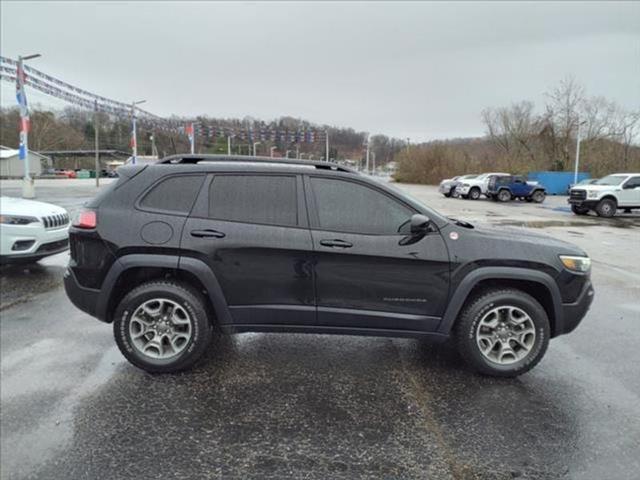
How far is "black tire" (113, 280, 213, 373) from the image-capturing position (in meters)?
3.71

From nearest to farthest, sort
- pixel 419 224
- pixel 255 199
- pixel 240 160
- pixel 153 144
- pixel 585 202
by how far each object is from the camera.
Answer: pixel 419 224 → pixel 255 199 → pixel 240 160 → pixel 585 202 → pixel 153 144

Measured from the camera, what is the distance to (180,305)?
3.72 meters

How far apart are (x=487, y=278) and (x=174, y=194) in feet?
8.81

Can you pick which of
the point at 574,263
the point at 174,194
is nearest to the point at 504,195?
the point at 574,263

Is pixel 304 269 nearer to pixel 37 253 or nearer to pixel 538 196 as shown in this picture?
pixel 37 253

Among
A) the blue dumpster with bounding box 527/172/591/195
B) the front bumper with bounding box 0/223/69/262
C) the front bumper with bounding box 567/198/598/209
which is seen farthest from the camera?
the blue dumpster with bounding box 527/172/591/195

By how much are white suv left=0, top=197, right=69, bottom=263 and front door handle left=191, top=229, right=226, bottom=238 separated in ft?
12.9

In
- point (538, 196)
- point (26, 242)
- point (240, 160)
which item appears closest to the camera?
point (240, 160)

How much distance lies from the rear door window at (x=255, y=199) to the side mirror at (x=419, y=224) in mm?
946

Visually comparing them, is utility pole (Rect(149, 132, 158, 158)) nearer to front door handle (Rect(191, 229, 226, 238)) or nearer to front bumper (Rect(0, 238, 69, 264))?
front bumper (Rect(0, 238, 69, 264))

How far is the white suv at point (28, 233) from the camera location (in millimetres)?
6469

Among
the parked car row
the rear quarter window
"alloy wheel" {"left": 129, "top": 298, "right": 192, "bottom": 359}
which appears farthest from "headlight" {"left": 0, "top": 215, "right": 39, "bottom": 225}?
the parked car row

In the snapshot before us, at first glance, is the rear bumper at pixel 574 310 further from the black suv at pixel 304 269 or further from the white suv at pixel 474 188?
the white suv at pixel 474 188

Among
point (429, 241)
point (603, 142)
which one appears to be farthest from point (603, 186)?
point (603, 142)
